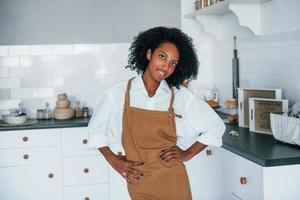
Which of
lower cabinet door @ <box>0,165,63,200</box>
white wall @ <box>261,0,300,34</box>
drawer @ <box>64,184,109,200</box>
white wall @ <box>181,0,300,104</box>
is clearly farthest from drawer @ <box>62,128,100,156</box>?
white wall @ <box>261,0,300,34</box>

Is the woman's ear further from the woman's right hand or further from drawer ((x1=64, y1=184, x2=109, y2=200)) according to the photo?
drawer ((x1=64, y1=184, x2=109, y2=200))

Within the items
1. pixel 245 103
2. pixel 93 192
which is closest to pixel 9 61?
pixel 93 192

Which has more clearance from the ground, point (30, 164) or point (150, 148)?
point (150, 148)

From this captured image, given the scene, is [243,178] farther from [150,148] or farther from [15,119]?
[15,119]

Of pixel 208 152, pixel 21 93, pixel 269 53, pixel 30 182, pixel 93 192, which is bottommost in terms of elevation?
pixel 93 192

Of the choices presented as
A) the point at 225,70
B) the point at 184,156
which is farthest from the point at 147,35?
the point at 225,70

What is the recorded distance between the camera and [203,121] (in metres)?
1.68

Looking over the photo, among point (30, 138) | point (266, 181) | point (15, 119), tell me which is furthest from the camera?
point (15, 119)

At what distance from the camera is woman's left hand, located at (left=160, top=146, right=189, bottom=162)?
63.6 inches

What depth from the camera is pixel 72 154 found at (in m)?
3.21

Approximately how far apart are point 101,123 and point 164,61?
35 centimetres

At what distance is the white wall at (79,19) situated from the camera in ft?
11.6

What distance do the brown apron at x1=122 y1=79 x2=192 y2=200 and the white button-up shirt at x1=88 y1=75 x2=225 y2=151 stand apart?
0.03 meters

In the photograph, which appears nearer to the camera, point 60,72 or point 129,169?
point 129,169
